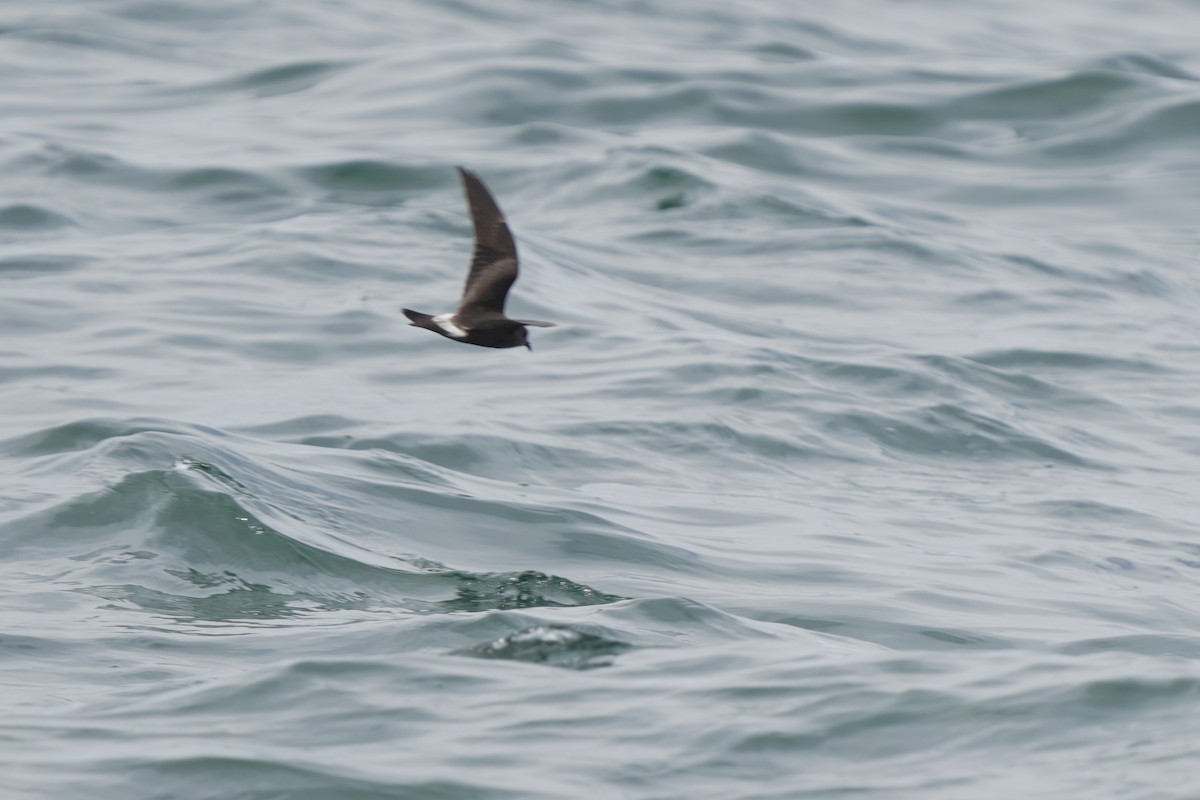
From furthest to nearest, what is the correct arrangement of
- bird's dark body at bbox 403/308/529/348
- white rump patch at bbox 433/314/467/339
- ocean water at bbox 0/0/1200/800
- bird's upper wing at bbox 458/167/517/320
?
bird's upper wing at bbox 458/167/517/320 < bird's dark body at bbox 403/308/529/348 < white rump patch at bbox 433/314/467/339 < ocean water at bbox 0/0/1200/800

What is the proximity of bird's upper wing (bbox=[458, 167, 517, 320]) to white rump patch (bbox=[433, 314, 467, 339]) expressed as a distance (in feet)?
0.60

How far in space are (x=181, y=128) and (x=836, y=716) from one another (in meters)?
10.7

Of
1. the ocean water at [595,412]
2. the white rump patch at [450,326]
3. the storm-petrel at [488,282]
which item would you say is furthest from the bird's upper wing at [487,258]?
the ocean water at [595,412]

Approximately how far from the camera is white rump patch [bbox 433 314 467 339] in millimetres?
6573

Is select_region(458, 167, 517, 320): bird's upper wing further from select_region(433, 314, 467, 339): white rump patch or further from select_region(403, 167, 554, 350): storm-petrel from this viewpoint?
select_region(433, 314, 467, 339): white rump patch

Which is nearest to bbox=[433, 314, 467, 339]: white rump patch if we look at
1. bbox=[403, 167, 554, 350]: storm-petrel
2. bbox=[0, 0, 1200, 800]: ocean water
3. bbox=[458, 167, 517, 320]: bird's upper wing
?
Answer: bbox=[403, 167, 554, 350]: storm-petrel

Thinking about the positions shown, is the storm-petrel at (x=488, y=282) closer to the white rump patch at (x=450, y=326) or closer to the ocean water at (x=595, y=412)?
the white rump patch at (x=450, y=326)

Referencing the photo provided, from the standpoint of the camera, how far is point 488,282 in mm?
6961

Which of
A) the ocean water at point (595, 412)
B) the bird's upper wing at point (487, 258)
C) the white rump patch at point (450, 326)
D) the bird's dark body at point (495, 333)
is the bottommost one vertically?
the ocean water at point (595, 412)

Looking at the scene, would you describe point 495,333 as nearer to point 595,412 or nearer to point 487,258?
point 487,258

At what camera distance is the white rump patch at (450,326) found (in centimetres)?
657

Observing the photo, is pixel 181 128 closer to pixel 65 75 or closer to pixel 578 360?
pixel 65 75

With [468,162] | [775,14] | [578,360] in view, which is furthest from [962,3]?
[578,360]

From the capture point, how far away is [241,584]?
6.82 metres
